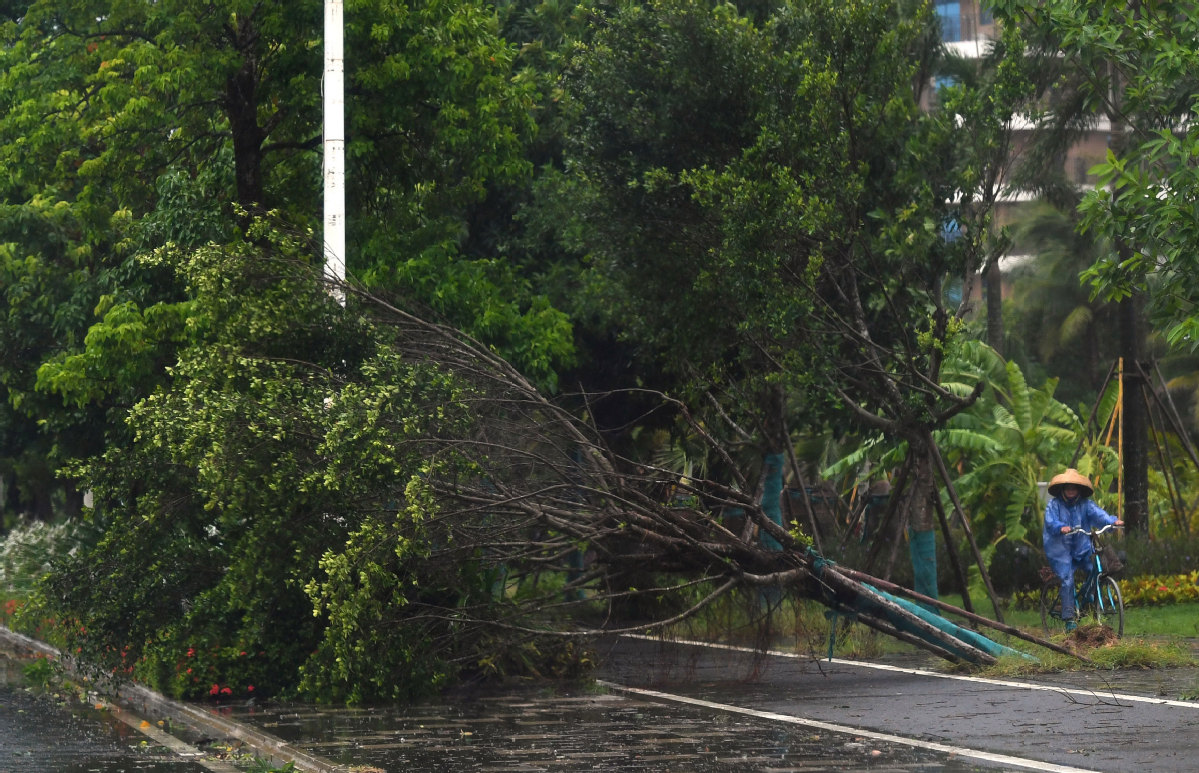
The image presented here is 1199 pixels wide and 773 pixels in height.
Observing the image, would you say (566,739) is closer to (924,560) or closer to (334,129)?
(334,129)

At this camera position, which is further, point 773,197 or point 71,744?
point 773,197

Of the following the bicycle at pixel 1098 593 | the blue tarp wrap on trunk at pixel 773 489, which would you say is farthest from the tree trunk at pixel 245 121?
the bicycle at pixel 1098 593

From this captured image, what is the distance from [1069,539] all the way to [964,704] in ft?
18.4

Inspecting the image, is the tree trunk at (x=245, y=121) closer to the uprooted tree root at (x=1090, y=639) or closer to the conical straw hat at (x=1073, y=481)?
the conical straw hat at (x=1073, y=481)

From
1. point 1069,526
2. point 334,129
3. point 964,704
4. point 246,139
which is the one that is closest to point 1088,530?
point 1069,526

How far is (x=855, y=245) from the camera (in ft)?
56.5

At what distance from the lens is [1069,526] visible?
16.3m

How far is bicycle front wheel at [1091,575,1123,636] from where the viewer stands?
1591cm

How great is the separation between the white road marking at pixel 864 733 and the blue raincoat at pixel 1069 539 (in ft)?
18.1

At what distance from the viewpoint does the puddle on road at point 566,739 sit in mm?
9133

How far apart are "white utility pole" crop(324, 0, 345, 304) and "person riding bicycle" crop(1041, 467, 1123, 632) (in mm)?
8184

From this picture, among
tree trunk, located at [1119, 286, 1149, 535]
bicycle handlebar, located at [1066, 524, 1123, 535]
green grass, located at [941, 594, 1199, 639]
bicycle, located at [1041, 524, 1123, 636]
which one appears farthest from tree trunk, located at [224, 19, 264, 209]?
tree trunk, located at [1119, 286, 1149, 535]

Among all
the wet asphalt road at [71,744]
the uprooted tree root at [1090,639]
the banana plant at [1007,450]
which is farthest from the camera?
the banana plant at [1007,450]

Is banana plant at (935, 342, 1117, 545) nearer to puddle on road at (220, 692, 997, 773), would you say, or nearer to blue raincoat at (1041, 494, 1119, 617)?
blue raincoat at (1041, 494, 1119, 617)
